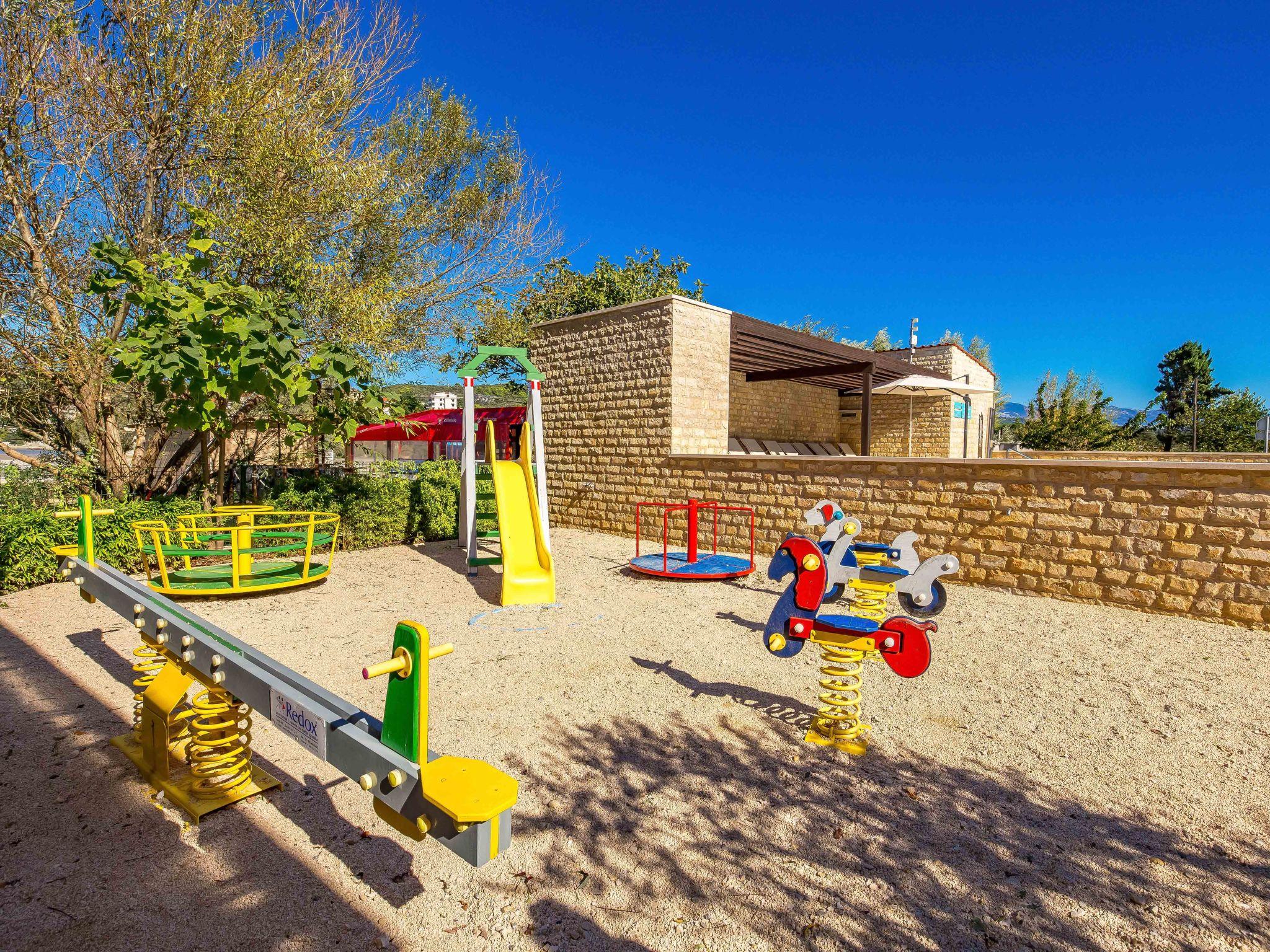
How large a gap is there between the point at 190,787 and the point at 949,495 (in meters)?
7.33

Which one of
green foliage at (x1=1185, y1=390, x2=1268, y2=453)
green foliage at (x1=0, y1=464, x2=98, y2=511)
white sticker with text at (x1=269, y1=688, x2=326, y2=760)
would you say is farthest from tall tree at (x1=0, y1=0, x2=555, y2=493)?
green foliage at (x1=1185, y1=390, x2=1268, y2=453)

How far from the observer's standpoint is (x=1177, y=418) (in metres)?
31.5

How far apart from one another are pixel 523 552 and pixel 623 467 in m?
4.09

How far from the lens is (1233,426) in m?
27.8

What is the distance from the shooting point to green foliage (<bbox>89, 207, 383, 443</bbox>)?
5.64m

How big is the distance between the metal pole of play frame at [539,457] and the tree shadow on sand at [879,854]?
12.1 ft

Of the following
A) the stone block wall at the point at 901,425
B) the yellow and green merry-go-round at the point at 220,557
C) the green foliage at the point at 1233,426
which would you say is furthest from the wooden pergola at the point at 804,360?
the green foliage at the point at 1233,426

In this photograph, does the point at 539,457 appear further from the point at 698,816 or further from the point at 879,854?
the point at 879,854

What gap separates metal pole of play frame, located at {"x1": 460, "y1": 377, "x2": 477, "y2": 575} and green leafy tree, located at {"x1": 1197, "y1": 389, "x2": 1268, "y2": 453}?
34078 mm

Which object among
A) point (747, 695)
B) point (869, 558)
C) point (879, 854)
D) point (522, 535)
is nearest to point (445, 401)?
point (522, 535)

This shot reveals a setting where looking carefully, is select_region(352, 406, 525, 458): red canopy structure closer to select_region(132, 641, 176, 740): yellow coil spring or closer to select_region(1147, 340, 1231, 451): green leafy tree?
select_region(132, 641, 176, 740): yellow coil spring

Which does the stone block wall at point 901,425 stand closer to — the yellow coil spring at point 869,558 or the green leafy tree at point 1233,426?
the yellow coil spring at point 869,558

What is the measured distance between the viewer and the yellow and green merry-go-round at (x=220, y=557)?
567 cm

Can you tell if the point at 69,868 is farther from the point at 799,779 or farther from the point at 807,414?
the point at 807,414
